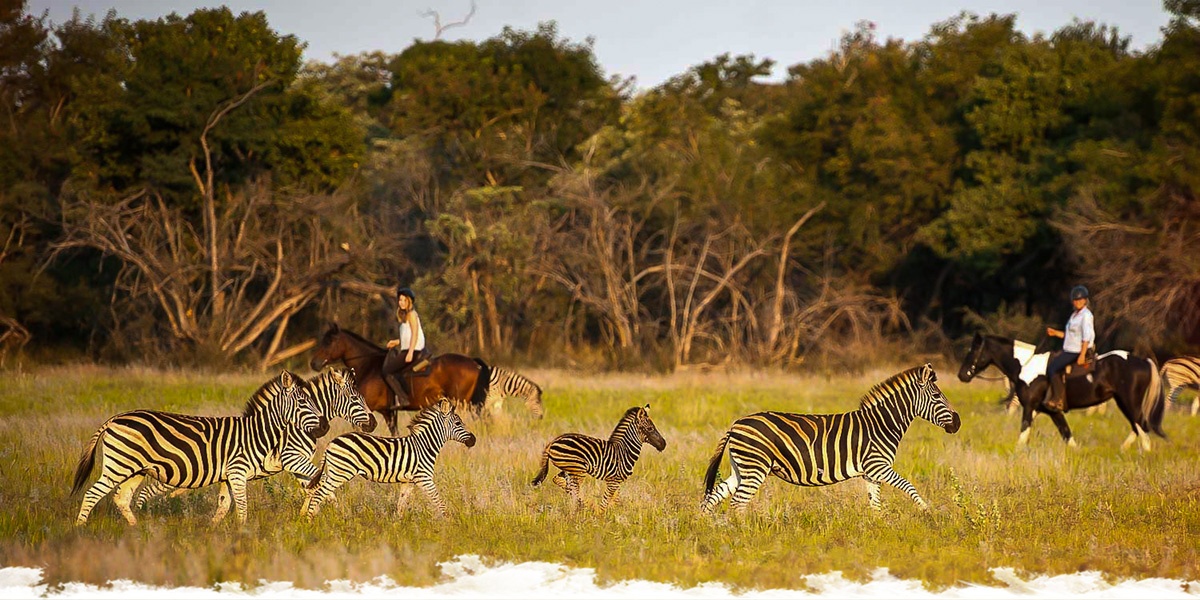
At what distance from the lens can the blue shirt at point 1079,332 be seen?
15.6 m

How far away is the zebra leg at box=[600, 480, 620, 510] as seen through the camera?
33.0ft

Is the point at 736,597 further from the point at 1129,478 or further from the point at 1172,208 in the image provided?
the point at 1172,208

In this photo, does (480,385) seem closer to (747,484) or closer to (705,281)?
(747,484)

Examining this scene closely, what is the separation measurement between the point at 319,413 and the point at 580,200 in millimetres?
20054

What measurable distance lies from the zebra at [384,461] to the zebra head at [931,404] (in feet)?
12.0

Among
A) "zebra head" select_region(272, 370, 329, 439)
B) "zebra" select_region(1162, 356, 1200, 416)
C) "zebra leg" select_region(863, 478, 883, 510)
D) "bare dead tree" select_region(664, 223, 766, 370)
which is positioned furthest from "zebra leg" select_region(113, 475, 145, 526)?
"bare dead tree" select_region(664, 223, 766, 370)

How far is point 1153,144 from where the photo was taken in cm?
2766

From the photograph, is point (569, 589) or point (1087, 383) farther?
point (1087, 383)

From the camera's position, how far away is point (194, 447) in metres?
9.27

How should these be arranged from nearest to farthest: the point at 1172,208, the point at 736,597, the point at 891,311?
the point at 736,597
the point at 1172,208
the point at 891,311

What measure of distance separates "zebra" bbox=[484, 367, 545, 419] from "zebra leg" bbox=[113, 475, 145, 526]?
820cm

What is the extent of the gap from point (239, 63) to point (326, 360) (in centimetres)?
1524

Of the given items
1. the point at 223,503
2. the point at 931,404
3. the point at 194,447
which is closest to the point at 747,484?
the point at 931,404

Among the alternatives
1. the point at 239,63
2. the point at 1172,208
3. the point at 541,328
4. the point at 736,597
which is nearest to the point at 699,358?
the point at 541,328
